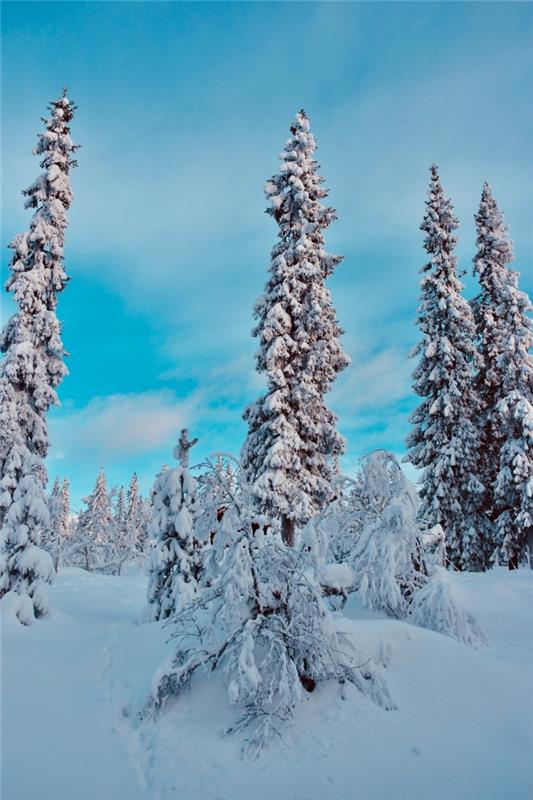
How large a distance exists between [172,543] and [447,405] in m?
13.2

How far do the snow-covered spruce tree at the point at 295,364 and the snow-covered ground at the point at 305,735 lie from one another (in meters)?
8.99

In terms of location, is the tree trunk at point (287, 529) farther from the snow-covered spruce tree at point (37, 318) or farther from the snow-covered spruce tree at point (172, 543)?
the snow-covered spruce tree at point (37, 318)

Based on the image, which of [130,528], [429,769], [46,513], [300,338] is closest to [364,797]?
[429,769]

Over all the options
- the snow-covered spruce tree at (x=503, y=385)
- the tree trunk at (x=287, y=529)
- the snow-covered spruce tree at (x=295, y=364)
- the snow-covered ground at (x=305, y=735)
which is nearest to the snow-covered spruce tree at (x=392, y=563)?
the snow-covered ground at (x=305, y=735)

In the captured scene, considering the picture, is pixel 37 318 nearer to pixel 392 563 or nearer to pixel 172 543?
pixel 172 543

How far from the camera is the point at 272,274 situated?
64.1ft

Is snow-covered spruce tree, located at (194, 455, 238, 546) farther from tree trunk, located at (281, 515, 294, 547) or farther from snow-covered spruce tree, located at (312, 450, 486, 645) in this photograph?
tree trunk, located at (281, 515, 294, 547)

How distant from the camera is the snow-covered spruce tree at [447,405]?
1866 cm

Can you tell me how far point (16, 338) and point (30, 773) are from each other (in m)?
13.6

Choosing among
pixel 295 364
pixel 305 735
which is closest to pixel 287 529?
pixel 295 364

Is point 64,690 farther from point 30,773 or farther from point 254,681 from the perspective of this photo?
point 254,681

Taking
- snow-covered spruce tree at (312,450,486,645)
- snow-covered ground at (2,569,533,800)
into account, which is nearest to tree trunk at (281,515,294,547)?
snow-covered spruce tree at (312,450,486,645)

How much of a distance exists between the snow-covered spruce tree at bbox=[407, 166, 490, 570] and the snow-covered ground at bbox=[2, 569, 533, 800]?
11.4 m

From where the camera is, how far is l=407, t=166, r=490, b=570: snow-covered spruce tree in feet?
61.2
